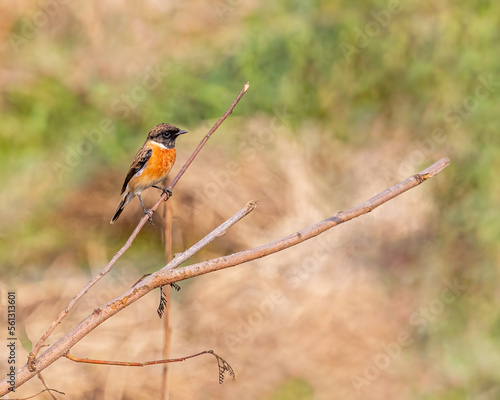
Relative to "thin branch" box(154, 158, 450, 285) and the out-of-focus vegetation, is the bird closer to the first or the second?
the out-of-focus vegetation

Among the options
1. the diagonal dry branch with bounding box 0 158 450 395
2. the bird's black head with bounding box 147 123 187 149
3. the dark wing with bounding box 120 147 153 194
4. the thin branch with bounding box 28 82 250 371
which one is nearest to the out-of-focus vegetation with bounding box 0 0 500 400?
the dark wing with bounding box 120 147 153 194

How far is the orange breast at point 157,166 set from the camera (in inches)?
123

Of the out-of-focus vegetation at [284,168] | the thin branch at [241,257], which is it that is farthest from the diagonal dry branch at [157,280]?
the out-of-focus vegetation at [284,168]

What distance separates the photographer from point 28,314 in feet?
14.6

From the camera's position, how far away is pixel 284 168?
5.45 metres

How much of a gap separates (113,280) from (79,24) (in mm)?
2855

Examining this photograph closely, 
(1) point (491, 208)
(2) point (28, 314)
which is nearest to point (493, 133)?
(1) point (491, 208)

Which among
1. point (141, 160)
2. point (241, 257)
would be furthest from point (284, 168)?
point (241, 257)

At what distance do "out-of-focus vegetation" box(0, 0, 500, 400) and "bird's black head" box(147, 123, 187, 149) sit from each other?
153cm

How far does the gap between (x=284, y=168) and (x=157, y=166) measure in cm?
240

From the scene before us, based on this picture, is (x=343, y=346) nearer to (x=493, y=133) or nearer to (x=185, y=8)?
(x=493, y=133)

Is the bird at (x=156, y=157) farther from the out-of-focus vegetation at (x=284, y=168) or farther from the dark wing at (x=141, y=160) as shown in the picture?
the out-of-focus vegetation at (x=284, y=168)

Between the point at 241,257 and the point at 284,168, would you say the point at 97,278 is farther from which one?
the point at 284,168

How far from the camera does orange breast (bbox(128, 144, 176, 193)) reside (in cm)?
313
